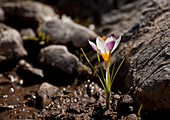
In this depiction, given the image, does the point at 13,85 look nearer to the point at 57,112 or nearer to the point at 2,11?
the point at 57,112

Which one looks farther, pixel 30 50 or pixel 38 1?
pixel 38 1

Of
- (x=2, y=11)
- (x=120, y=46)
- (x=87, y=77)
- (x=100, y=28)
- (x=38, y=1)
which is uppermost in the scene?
(x=38, y=1)

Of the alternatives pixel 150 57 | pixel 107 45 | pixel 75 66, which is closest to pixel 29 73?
pixel 75 66

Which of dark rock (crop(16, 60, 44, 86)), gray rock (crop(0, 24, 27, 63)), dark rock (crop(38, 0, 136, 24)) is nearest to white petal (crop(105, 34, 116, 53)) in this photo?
dark rock (crop(16, 60, 44, 86))

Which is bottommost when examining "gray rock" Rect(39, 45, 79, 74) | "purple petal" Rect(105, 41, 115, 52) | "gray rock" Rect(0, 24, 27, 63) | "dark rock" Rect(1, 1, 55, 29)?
"purple petal" Rect(105, 41, 115, 52)

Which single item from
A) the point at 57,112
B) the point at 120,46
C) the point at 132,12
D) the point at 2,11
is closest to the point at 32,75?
the point at 57,112

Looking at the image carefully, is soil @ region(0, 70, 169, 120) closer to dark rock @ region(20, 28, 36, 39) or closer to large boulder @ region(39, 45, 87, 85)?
large boulder @ region(39, 45, 87, 85)

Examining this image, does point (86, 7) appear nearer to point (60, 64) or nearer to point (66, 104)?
point (60, 64)

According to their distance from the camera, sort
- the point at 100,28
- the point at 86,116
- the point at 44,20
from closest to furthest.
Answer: the point at 86,116 → the point at 44,20 → the point at 100,28
